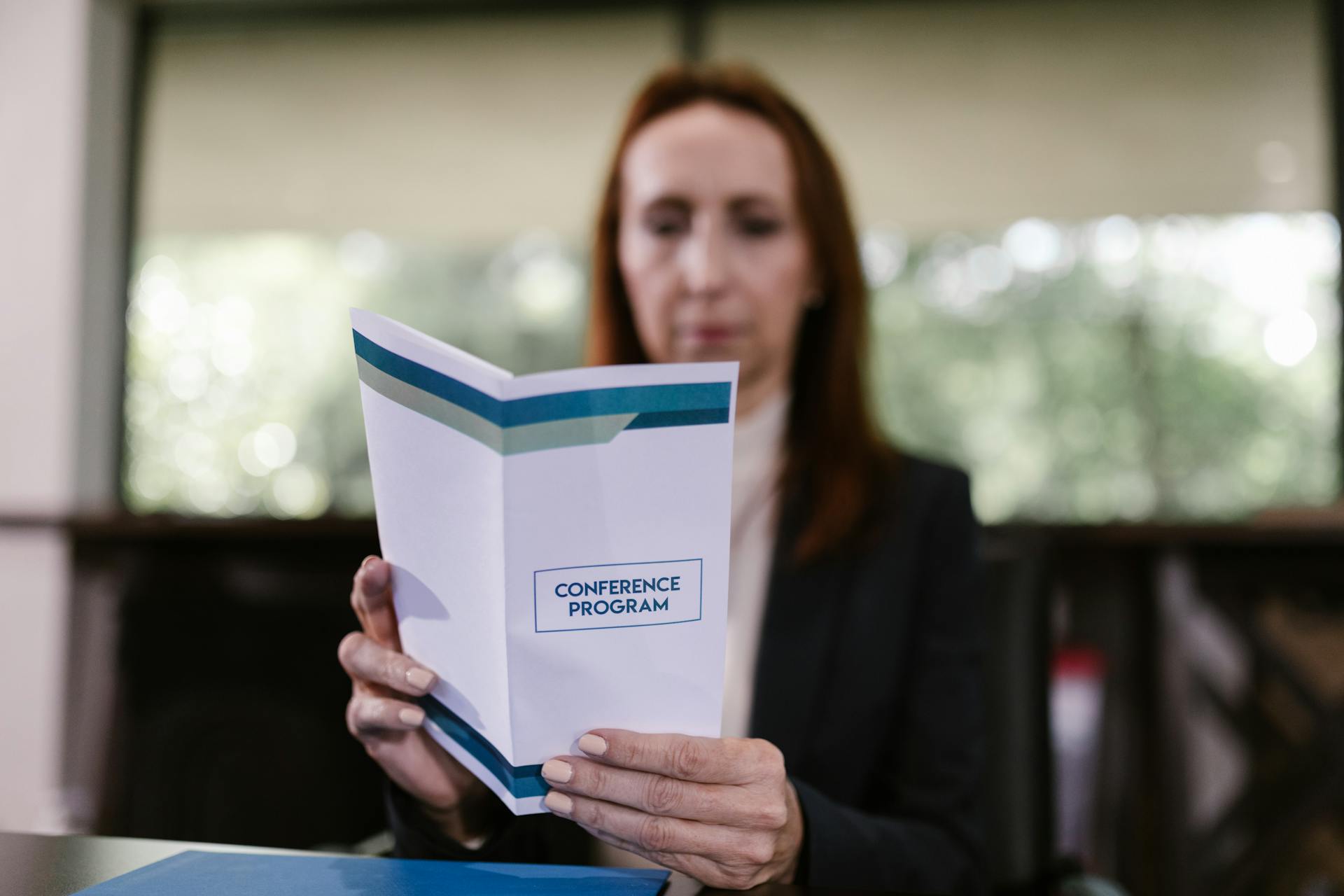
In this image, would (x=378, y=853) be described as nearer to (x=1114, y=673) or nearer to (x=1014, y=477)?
(x=1114, y=673)

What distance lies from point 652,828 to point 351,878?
6.4 inches

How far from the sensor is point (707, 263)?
1134mm

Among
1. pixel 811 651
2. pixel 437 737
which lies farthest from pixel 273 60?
pixel 437 737

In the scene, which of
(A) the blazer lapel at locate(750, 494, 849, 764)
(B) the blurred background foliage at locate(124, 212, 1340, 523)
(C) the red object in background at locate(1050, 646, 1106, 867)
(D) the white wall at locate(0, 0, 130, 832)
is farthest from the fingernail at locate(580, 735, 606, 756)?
(D) the white wall at locate(0, 0, 130, 832)

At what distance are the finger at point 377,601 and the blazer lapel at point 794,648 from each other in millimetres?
458

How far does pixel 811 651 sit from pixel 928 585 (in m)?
0.15

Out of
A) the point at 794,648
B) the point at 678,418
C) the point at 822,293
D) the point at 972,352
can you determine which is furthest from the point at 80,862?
the point at 972,352

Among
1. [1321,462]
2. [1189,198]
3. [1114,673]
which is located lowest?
[1114,673]

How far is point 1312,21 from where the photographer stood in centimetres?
237

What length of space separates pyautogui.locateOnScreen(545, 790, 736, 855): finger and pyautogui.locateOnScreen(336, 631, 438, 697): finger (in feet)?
0.37

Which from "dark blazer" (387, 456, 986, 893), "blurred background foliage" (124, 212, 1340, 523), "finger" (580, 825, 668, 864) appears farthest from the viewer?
"blurred background foliage" (124, 212, 1340, 523)

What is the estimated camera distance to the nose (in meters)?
1.13

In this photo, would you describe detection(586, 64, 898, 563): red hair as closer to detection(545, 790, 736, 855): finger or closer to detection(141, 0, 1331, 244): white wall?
detection(545, 790, 736, 855): finger

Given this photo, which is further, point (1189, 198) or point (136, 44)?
point (136, 44)
